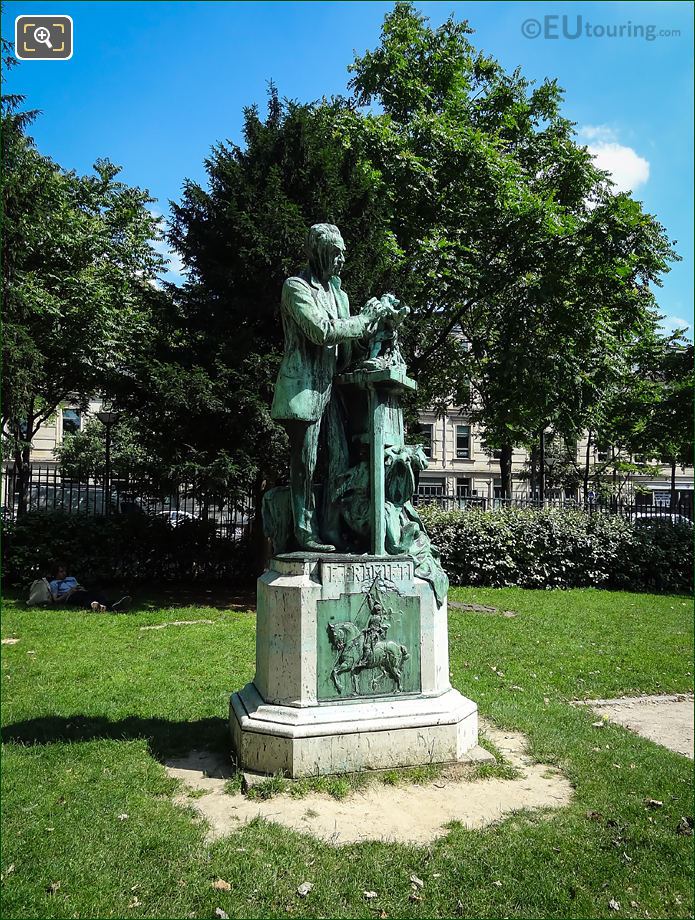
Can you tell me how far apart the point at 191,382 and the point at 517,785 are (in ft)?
29.6

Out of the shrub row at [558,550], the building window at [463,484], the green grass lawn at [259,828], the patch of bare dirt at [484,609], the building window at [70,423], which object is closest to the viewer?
the green grass lawn at [259,828]

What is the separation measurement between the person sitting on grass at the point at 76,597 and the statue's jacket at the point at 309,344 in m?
8.16

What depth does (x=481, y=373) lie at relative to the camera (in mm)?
19344

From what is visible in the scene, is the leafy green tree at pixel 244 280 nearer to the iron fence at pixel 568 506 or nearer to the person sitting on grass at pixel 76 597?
the person sitting on grass at pixel 76 597

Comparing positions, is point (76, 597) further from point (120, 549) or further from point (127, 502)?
point (127, 502)

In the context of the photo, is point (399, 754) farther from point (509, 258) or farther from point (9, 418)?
point (509, 258)

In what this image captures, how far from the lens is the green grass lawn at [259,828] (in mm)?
3307

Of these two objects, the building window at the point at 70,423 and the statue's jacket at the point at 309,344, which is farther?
the building window at the point at 70,423

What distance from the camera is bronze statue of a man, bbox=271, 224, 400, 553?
5.12 meters

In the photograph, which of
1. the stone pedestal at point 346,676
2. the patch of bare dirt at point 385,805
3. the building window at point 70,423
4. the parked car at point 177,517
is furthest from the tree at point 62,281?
the building window at point 70,423

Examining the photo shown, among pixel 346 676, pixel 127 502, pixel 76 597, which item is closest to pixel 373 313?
pixel 346 676

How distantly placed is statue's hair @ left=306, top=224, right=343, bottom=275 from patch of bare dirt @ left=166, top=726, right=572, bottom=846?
3930mm

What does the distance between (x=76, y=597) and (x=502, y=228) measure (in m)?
12.8

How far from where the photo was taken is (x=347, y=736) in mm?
4625
